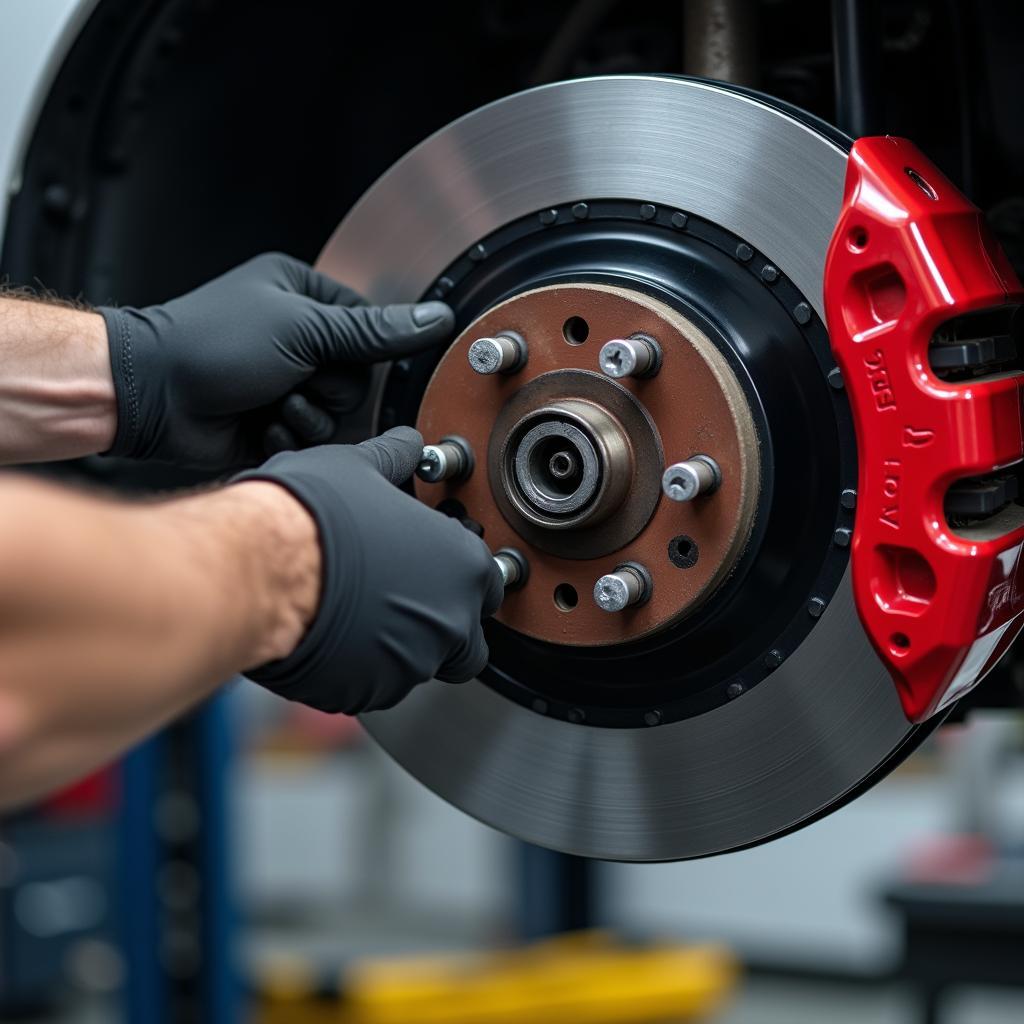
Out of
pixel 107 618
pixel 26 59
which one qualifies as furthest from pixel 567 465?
pixel 26 59

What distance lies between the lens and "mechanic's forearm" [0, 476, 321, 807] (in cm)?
44

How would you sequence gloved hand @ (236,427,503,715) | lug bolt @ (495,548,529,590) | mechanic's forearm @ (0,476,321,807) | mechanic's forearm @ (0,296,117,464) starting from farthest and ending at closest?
1. mechanic's forearm @ (0,296,117,464)
2. lug bolt @ (495,548,529,590)
3. gloved hand @ (236,427,503,715)
4. mechanic's forearm @ (0,476,321,807)

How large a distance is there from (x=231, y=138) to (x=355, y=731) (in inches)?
153

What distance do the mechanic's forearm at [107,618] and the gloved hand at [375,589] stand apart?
4 centimetres

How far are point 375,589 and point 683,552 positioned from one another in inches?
5.7

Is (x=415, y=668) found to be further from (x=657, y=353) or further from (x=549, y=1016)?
(x=549, y=1016)

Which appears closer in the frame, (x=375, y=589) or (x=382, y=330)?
(x=375, y=589)

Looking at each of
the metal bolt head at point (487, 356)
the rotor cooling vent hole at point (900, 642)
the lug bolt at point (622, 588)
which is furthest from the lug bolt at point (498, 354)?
the rotor cooling vent hole at point (900, 642)

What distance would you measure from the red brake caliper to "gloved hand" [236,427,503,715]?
0.56 ft

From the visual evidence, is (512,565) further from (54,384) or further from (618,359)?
(54,384)

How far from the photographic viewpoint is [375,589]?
1.93ft

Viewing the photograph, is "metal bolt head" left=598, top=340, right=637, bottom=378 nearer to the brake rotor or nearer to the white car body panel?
the brake rotor

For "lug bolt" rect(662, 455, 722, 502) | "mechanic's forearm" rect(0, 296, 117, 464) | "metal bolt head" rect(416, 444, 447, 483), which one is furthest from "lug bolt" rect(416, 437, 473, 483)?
"mechanic's forearm" rect(0, 296, 117, 464)

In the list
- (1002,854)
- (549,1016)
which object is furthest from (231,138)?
(549,1016)
